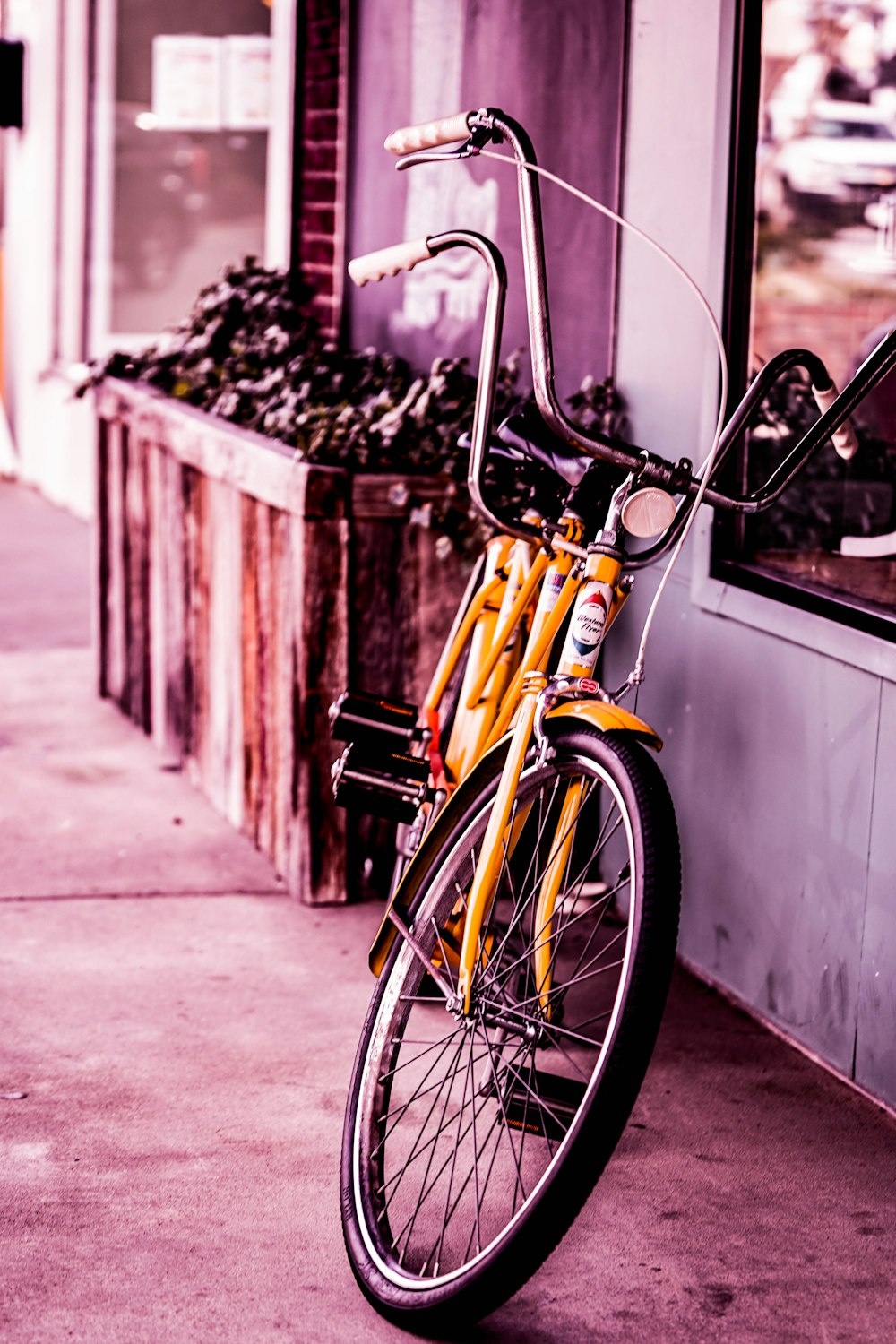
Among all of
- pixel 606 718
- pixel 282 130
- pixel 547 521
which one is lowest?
pixel 606 718

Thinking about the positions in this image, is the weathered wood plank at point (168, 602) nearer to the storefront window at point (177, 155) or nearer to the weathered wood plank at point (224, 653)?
the weathered wood plank at point (224, 653)

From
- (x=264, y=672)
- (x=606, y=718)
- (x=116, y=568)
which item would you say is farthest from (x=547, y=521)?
(x=116, y=568)

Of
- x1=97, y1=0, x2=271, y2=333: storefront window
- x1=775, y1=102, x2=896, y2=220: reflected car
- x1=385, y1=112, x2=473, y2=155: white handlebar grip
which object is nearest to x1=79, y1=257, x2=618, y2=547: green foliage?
x1=385, y1=112, x2=473, y2=155: white handlebar grip

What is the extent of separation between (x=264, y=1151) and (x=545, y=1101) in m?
0.68

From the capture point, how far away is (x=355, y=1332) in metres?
2.83

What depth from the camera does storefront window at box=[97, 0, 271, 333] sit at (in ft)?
35.5

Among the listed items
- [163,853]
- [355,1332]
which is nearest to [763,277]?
[163,853]

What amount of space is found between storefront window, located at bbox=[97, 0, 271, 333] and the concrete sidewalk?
22.5 ft

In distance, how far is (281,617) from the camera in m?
4.89

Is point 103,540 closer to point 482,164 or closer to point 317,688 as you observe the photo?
point 482,164

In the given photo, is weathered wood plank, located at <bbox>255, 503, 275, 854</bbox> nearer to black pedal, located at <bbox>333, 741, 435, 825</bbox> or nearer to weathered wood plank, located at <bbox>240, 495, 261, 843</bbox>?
weathered wood plank, located at <bbox>240, 495, 261, 843</bbox>

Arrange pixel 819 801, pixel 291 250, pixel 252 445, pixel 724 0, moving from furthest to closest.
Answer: pixel 291 250 → pixel 252 445 → pixel 724 0 → pixel 819 801

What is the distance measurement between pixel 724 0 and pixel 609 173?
27.9 inches

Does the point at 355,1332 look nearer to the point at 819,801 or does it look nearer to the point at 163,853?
the point at 819,801
